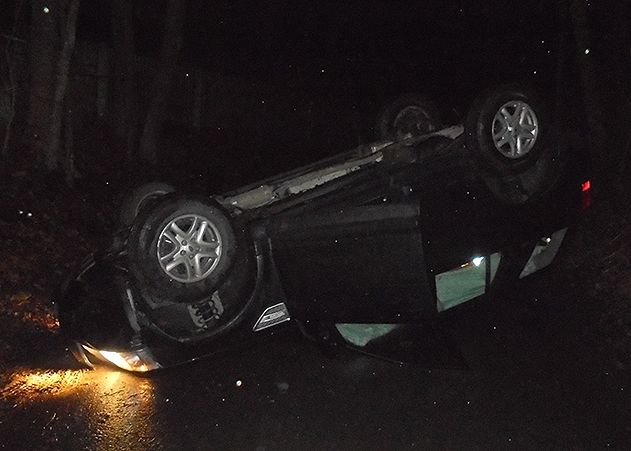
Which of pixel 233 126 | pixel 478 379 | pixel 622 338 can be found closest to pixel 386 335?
pixel 478 379

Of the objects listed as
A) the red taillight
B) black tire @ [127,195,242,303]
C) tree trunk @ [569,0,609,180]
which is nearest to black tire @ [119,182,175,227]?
black tire @ [127,195,242,303]

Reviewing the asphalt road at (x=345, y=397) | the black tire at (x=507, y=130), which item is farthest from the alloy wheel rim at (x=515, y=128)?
the asphalt road at (x=345, y=397)

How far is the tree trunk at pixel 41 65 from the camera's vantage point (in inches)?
357

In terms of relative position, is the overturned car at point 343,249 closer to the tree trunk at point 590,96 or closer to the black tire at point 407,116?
the black tire at point 407,116

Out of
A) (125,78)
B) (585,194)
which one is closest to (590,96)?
(585,194)

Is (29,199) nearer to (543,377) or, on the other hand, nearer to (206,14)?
(543,377)

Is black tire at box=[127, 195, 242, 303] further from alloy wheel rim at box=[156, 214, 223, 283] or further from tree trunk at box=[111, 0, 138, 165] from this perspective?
tree trunk at box=[111, 0, 138, 165]

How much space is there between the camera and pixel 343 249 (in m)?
4.36

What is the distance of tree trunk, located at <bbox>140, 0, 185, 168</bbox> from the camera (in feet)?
41.7

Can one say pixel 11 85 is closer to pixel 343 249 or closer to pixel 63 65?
pixel 63 65

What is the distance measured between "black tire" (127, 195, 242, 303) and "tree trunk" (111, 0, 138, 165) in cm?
849

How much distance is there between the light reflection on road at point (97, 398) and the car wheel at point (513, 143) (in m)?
2.95

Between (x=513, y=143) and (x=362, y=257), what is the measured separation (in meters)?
1.78

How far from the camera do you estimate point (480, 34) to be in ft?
79.5
